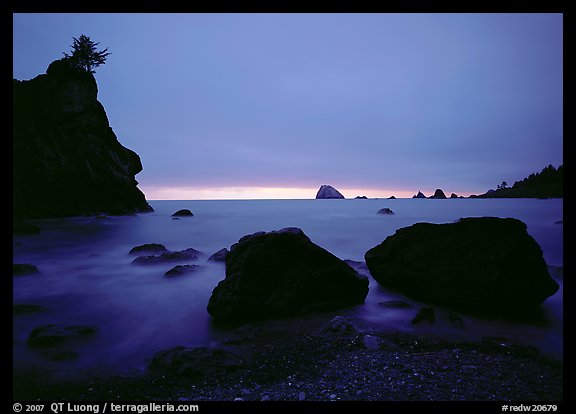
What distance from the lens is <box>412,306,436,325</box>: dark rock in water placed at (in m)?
6.65

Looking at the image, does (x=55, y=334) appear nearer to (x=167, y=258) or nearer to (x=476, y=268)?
(x=167, y=258)

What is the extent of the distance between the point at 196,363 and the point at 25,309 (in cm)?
694

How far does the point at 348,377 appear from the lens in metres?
4.10

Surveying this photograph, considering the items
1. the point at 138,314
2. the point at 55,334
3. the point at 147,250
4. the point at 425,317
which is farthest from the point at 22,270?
the point at 425,317

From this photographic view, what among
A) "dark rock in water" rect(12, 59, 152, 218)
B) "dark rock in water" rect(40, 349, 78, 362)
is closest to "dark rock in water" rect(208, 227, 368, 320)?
"dark rock in water" rect(40, 349, 78, 362)

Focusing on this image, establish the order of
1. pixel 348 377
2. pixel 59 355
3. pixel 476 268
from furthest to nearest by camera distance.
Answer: pixel 476 268 < pixel 59 355 < pixel 348 377

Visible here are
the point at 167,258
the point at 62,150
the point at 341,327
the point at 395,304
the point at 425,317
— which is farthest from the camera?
the point at 62,150

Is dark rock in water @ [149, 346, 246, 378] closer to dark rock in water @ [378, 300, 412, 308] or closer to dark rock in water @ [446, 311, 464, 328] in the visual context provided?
dark rock in water @ [378, 300, 412, 308]

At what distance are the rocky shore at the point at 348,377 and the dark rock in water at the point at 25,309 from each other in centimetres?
404

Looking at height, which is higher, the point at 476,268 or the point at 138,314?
the point at 476,268

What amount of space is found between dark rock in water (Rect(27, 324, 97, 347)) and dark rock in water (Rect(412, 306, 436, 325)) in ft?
25.1

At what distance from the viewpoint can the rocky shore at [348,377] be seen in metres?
3.74

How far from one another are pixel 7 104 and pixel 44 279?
10763 millimetres
